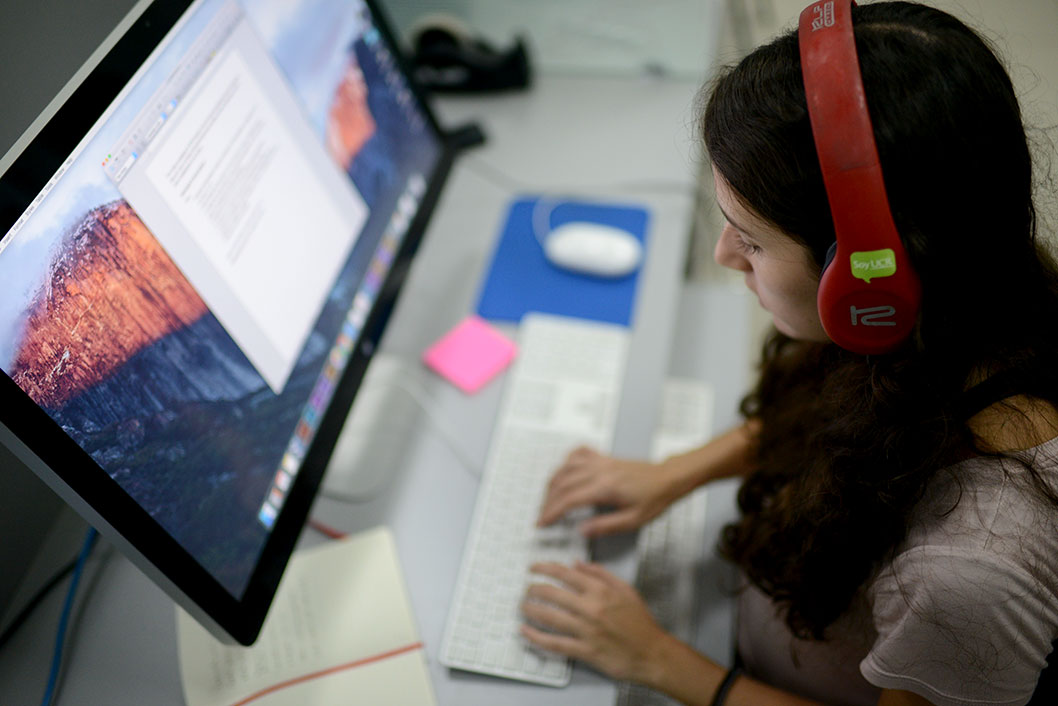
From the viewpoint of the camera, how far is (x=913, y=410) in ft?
1.86

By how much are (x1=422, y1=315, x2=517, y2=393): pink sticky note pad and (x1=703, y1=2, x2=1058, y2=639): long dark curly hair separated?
1.28 ft

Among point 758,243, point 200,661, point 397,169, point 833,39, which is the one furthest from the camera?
point 397,169

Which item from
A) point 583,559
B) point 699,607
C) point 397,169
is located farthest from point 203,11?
point 699,607

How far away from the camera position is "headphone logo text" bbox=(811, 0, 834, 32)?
481 millimetres

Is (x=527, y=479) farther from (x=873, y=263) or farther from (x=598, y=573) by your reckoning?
(x=873, y=263)

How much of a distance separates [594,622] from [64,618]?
51cm

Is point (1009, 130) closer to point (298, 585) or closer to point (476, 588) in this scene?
point (476, 588)

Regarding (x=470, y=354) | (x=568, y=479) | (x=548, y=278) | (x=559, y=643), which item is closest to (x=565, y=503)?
(x=568, y=479)

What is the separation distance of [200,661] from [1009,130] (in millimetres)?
779

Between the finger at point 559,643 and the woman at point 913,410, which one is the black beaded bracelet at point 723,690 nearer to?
the woman at point 913,410

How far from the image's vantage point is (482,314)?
3.28 feet

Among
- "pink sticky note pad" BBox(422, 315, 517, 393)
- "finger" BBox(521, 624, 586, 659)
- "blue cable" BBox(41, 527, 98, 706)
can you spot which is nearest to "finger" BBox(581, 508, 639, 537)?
"finger" BBox(521, 624, 586, 659)

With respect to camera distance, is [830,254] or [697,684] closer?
[830,254]

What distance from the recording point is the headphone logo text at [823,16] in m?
0.48
